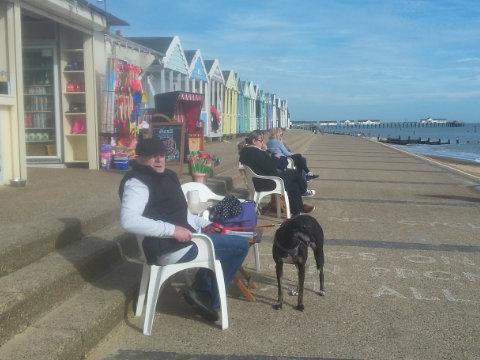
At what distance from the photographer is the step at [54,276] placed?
3.65 m

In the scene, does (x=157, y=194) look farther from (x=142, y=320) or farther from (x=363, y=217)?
(x=363, y=217)

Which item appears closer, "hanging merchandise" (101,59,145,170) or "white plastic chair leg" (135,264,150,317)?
"white plastic chair leg" (135,264,150,317)

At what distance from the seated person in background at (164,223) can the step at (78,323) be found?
0.50 m

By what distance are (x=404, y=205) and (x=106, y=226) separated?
6.15 m

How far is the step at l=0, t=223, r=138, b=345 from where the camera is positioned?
3.65 m

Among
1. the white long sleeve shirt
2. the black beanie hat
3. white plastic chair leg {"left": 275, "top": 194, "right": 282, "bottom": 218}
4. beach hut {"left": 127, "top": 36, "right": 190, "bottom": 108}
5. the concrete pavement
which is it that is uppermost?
beach hut {"left": 127, "top": 36, "right": 190, "bottom": 108}

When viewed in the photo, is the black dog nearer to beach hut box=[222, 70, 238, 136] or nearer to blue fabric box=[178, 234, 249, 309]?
blue fabric box=[178, 234, 249, 309]

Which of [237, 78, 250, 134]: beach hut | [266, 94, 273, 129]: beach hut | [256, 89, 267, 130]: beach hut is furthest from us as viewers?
[266, 94, 273, 129]: beach hut

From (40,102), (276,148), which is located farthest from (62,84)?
(276,148)

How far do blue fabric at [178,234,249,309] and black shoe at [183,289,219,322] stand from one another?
0.07m

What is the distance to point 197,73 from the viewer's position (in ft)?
74.0

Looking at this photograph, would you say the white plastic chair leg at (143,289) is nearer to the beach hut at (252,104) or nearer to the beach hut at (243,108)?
the beach hut at (243,108)

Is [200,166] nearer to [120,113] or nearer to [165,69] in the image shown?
[120,113]

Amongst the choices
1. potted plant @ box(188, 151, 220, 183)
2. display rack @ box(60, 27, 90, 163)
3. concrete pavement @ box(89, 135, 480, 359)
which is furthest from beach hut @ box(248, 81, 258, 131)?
concrete pavement @ box(89, 135, 480, 359)
